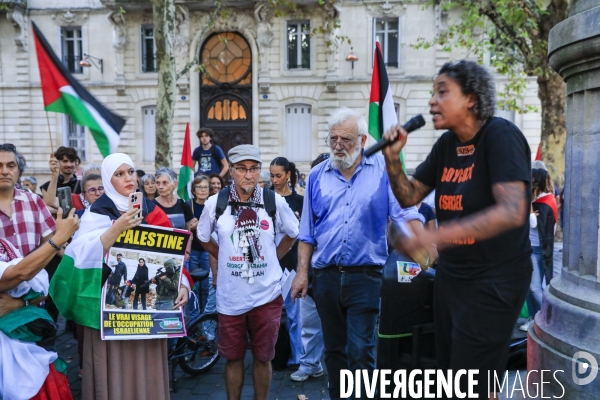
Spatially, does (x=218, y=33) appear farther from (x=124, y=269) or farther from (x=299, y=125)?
(x=124, y=269)

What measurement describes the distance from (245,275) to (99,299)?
3.30ft

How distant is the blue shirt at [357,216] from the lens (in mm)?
3643

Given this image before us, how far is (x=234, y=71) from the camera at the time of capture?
2314 cm

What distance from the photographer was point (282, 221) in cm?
416

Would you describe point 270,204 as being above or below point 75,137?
below

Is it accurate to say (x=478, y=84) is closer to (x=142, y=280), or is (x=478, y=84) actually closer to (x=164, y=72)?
(x=142, y=280)

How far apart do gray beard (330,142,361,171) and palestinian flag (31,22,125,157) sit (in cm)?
154

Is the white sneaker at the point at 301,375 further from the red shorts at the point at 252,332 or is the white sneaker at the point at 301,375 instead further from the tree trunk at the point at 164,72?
the tree trunk at the point at 164,72

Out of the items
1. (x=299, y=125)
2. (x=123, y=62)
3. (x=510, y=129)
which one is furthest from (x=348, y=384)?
(x=123, y=62)

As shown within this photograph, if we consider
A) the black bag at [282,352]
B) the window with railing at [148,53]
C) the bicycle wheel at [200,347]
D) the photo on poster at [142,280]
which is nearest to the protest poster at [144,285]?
the photo on poster at [142,280]

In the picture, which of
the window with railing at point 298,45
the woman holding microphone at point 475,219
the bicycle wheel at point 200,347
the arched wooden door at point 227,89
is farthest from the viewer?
the arched wooden door at point 227,89

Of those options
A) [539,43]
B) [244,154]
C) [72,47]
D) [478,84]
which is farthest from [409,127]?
[72,47]

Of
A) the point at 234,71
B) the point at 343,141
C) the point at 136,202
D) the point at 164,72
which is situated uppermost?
the point at 234,71

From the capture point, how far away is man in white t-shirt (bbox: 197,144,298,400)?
391cm
